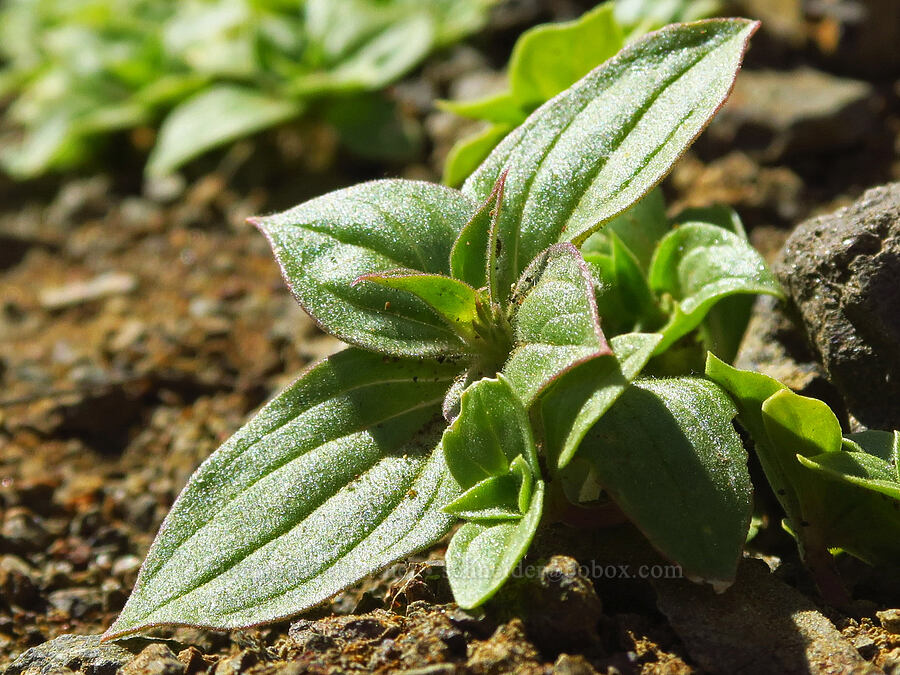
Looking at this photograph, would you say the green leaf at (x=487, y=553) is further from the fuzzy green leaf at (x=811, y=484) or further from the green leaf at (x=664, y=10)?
the green leaf at (x=664, y=10)

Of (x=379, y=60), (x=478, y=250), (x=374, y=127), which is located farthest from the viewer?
(x=379, y=60)

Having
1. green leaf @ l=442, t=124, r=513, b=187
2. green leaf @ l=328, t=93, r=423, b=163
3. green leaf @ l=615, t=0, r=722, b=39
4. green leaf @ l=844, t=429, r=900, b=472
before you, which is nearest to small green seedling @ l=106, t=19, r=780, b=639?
green leaf @ l=844, t=429, r=900, b=472

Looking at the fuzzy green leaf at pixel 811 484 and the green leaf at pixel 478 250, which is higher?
the green leaf at pixel 478 250

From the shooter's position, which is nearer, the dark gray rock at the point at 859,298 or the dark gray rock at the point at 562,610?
the dark gray rock at the point at 562,610

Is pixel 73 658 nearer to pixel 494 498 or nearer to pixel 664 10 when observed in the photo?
pixel 494 498

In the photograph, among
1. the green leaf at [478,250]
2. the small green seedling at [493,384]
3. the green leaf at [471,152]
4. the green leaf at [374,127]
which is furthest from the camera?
the green leaf at [374,127]

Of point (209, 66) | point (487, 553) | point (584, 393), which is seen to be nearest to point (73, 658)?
point (487, 553)

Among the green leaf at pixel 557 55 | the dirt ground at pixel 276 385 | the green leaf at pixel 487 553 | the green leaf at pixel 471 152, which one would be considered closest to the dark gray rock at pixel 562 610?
the dirt ground at pixel 276 385
